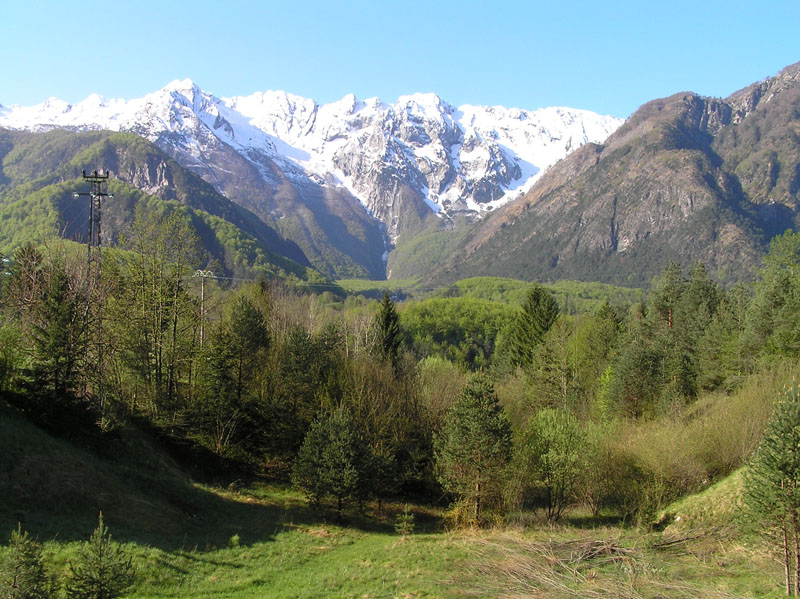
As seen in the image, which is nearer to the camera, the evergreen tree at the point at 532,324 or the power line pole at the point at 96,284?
the power line pole at the point at 96,284

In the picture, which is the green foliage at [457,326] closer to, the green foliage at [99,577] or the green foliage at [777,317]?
the green foliage at [777,317]

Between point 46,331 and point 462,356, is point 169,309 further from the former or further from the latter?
point 462,356

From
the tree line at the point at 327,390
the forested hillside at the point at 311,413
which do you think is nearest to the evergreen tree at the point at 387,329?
the tree line at the point at 327,390

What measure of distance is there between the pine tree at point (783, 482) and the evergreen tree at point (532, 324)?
49.8 meters

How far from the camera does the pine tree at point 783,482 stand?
606 inches

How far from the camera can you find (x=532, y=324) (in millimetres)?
68500

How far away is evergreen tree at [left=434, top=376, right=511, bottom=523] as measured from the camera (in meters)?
28.9

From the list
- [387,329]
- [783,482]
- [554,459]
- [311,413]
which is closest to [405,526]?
[554,459]

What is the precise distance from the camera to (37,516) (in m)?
17.5

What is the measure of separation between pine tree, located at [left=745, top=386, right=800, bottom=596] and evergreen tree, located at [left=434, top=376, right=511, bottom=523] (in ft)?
46.8

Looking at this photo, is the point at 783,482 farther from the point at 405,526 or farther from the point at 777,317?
the point at 777,317

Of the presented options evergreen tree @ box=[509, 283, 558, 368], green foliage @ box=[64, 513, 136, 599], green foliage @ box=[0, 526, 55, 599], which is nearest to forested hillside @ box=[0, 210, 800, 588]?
green foliage @ box=[64, 513, 136, 599]

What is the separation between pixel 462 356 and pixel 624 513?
222ft

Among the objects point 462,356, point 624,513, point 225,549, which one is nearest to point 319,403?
point 225,549
